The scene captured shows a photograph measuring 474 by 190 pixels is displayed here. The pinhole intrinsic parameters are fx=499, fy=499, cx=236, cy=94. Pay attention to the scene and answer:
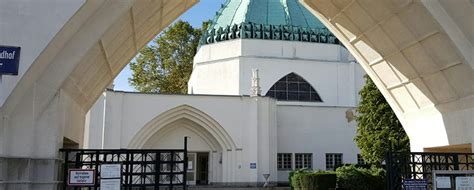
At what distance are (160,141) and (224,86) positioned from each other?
616 cm

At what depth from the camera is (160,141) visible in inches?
1073

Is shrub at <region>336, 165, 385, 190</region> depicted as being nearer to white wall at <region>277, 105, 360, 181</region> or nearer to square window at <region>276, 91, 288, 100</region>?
white wall at <region>277, 105, 360, 181</region>

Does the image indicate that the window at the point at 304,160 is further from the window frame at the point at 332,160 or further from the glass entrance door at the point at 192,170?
the glass entrance door at the point at 192,170

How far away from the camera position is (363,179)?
810 inches

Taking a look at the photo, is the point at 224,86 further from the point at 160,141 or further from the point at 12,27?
the point at 12,27

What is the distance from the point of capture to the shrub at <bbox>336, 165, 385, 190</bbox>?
20.5 metres

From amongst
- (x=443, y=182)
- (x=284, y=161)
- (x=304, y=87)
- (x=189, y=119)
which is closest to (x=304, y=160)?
(x=284, y=161)

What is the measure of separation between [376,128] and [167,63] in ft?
60.9

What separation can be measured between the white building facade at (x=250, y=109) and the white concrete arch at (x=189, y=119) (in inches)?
2.1

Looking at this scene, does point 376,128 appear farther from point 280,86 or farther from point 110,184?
point 110,184

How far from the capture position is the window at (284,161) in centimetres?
2881

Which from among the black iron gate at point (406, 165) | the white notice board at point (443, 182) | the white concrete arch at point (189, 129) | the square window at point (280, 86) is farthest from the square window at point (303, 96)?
the white notice board at point (443, 182)

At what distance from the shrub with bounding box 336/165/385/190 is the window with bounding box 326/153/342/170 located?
7983 millimetres

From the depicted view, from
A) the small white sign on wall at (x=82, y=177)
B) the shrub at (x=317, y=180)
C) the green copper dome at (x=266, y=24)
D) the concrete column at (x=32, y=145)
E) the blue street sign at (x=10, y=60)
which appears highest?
the green copper dome at (x=266, y=24)
